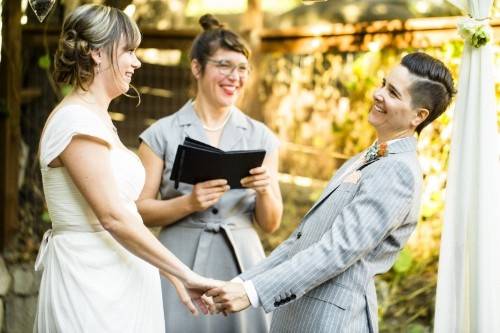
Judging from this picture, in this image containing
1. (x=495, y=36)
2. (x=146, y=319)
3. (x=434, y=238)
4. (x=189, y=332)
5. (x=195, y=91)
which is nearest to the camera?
(x=146, y=319)

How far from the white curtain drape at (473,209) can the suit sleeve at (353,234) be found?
0.38m

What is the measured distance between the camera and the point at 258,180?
349 cm

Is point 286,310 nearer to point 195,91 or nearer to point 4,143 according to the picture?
point 195,91

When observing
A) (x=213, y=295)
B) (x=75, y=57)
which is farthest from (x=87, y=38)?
(x=213, y=295)

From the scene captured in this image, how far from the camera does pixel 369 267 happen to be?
2.84 m

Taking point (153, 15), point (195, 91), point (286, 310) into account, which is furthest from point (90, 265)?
point (153, 15)

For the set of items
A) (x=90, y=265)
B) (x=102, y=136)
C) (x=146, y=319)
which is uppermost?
(x=102, y=136)

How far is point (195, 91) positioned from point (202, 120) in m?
0.26

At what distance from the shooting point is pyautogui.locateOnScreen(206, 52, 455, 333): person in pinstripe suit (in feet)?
9.03

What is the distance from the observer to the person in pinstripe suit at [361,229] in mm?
2752

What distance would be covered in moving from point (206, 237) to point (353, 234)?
0.98 m

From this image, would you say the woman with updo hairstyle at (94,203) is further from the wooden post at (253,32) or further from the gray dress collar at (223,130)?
the wooden post at (253,32)

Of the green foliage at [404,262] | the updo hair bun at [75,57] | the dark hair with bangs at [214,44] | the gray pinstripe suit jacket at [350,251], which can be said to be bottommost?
the green foliage at [404,262]

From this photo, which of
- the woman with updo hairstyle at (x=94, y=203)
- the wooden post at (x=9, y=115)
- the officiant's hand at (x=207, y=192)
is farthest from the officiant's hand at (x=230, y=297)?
the wooden post at (x=9, y=115)
